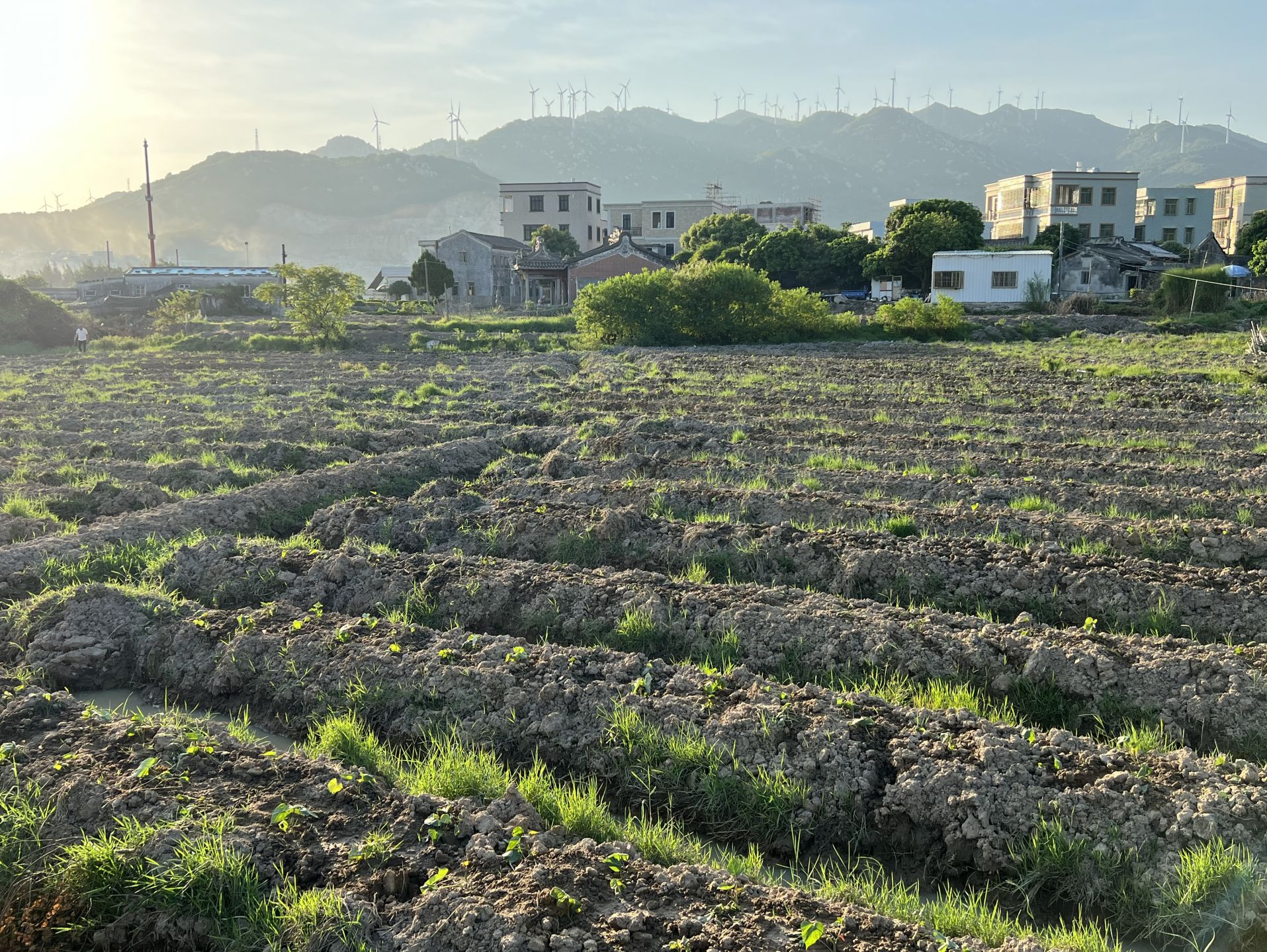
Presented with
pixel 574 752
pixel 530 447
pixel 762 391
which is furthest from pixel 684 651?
pixel 762 391

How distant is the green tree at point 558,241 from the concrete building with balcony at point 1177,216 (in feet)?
154

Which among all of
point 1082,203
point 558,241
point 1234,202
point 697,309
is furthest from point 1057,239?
point 697,309

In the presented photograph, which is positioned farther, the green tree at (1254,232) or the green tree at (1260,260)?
the green tree at (1254,232)

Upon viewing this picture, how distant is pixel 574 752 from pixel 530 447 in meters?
9.45

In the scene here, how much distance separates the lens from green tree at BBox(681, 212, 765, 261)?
61.5 metres

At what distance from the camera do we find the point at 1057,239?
59.4 meters

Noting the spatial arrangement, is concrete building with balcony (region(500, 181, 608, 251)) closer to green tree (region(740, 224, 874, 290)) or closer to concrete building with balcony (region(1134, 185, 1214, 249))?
green tree (region(740, 224, 874, 290))

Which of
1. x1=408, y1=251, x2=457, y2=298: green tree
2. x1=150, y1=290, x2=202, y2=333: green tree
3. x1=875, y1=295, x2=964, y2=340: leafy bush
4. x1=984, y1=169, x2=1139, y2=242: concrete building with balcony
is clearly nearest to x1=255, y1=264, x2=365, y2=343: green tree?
x1=150, y1=290, x2=202, y2=333: green tree

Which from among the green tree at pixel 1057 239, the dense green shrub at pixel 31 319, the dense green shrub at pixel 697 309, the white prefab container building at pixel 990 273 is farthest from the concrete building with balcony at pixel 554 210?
the dense green shrub at pixel 697 309

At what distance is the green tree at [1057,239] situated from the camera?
194 ft

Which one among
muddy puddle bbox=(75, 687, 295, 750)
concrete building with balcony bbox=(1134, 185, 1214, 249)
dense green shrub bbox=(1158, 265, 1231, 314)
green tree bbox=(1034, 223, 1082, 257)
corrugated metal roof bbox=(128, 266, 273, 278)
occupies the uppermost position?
concrete building with balcony bbox=(1134, 185, 1214, 249)

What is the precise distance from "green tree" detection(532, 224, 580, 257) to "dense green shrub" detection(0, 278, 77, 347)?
35.9 m

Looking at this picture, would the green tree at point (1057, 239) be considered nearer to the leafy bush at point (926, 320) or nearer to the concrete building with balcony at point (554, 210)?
the leafy bush at point (926, 320)

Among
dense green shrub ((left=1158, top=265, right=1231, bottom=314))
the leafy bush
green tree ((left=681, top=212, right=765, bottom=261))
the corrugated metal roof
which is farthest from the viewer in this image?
the corrugated metal roof
